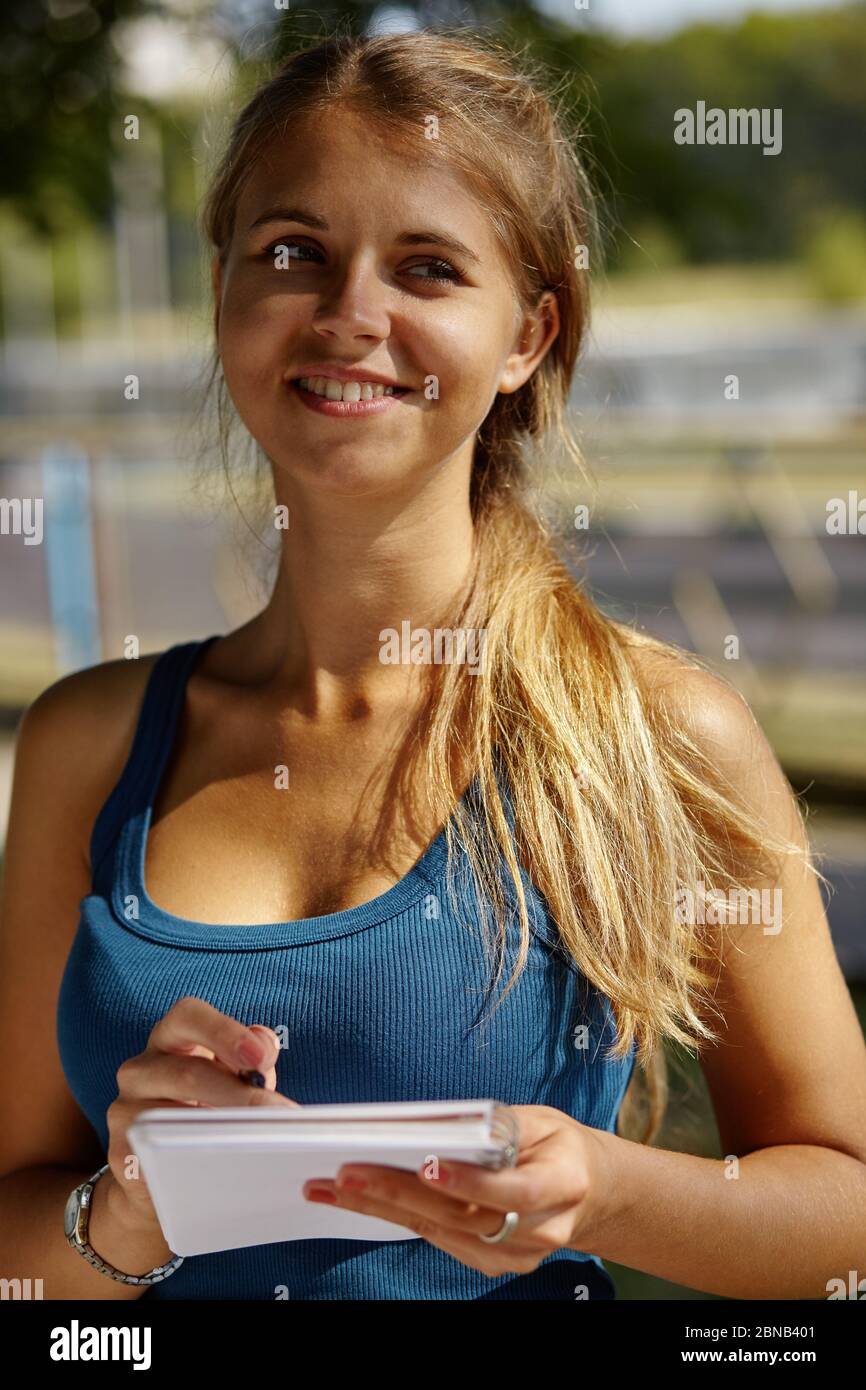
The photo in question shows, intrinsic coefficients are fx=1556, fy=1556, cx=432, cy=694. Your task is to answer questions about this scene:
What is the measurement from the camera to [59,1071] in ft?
5.78

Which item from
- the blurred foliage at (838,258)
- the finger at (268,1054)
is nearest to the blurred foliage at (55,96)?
the finger at (268,1054)

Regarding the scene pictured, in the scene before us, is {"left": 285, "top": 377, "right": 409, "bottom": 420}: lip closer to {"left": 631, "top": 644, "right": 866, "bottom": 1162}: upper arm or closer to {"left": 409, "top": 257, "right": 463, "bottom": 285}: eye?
{"left": 409, "top": 257, "right": 463, "bottom": 285}: eye

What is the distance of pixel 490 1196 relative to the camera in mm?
1158

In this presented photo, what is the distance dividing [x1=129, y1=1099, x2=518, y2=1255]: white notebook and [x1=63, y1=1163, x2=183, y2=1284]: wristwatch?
0.32 m

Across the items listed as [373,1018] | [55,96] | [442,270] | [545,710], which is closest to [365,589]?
[545,710]

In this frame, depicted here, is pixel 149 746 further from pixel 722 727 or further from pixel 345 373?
pixel 722 727

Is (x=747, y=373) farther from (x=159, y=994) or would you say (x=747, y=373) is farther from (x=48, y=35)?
(x=159, y=994)

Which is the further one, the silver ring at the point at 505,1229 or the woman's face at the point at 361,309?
the woman's face at the point at 361,309

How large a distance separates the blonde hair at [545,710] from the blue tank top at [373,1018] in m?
0.04

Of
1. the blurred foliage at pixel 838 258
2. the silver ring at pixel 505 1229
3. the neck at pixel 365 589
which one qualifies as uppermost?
the blurred foliage at pixel 838 258

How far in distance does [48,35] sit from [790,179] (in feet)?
108

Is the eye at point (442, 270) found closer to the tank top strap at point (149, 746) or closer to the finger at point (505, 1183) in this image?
the tank top strap at point (149, 746)

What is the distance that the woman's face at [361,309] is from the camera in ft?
5.00

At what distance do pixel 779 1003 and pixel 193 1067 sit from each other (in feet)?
2.03
